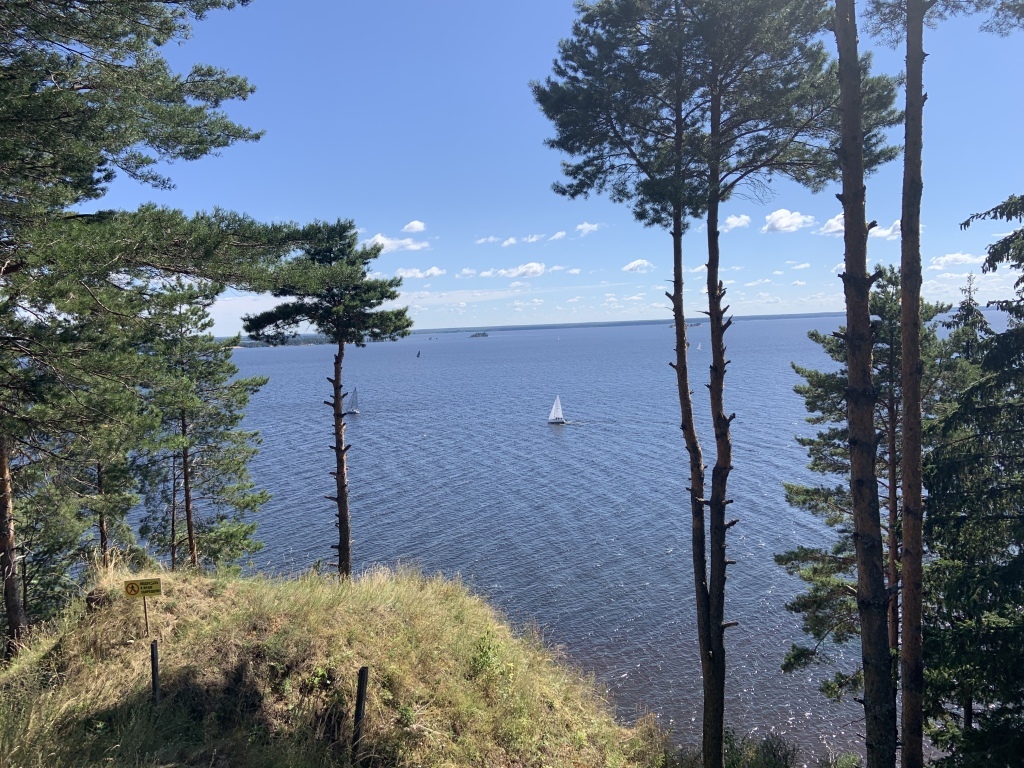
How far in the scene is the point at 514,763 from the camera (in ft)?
25.6

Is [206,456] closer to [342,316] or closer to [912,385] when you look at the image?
[342,316]

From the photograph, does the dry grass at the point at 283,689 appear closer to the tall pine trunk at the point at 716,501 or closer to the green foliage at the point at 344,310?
the tall pine trunk at the point at 716,501

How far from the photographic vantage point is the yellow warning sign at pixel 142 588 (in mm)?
7117

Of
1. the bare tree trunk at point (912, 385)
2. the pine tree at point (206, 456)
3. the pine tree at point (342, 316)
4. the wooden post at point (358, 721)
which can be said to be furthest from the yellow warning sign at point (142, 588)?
the pine tree at point (206, 456)

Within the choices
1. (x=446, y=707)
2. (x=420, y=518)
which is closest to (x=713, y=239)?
(x=446, y=707)

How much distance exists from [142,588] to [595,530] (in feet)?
73.3

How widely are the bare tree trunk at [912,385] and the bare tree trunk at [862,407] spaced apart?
698 millimetres

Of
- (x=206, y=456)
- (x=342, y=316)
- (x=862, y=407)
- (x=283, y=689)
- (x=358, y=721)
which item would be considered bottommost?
(x=358, y=721)

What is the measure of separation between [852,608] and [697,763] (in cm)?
572

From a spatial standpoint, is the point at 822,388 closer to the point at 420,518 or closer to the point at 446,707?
the point at 446,707

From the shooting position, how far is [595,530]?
27578 millimetres

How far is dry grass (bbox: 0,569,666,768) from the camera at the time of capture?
612 centimetres

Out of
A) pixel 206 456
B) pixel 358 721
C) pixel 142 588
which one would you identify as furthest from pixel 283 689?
pixel 206 456

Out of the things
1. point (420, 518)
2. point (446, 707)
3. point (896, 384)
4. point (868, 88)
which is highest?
point (868, 88)
